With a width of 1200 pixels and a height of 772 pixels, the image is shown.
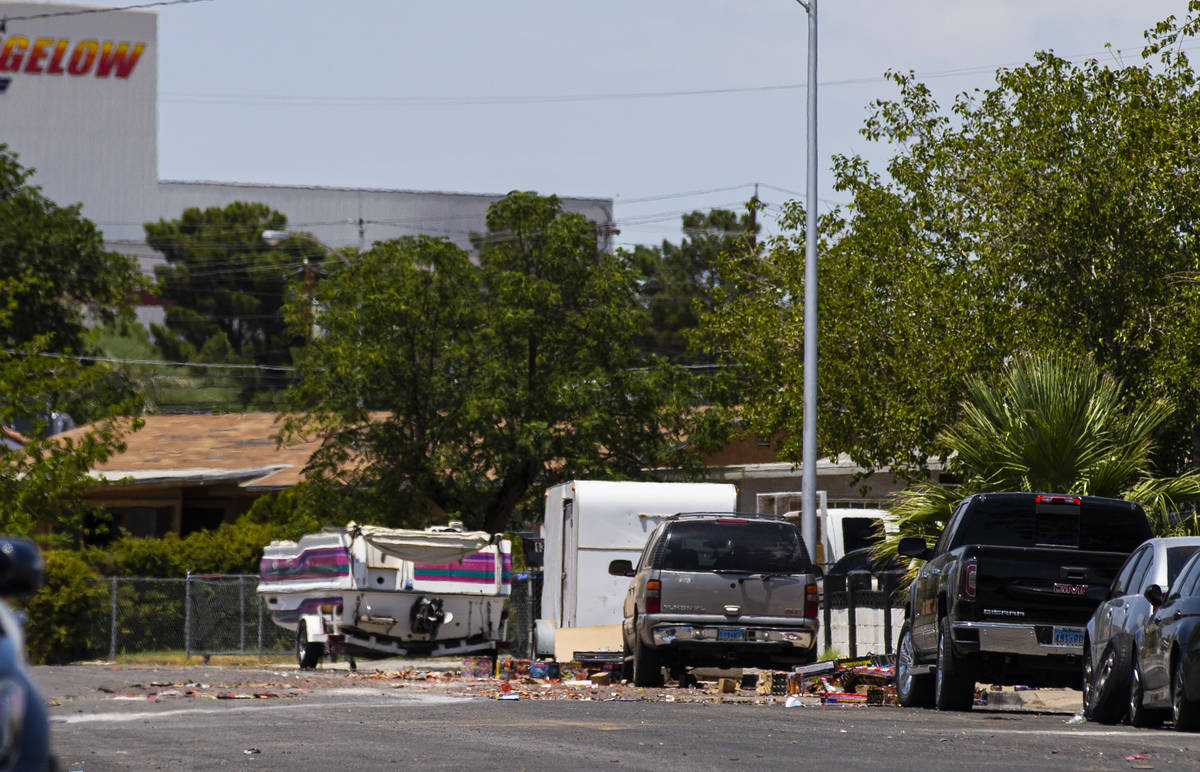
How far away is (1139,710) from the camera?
1488cm

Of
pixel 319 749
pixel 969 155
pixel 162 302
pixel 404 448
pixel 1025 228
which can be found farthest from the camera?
pixel 162 302

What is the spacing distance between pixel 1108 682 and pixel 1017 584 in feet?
5.08

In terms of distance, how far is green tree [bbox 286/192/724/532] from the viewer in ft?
115

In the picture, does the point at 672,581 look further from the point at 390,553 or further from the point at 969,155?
the point at 969,155

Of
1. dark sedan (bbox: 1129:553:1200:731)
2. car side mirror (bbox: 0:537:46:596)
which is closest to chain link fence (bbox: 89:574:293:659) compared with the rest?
dark sedan (bbox: 1129:553:1200:731)

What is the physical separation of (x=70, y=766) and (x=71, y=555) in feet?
81.8

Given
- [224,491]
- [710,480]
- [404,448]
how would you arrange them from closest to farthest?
[404,448] < [710,480] < [224,491]

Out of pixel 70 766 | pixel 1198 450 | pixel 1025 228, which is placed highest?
pixel 1025 228

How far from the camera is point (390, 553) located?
27.6 meters

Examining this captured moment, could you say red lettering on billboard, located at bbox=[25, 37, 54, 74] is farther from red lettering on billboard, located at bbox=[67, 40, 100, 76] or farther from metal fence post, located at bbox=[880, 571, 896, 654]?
metal fence post, located at bbox=[880, 571, 896, 654]

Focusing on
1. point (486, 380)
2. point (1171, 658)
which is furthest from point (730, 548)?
point (486, 380)

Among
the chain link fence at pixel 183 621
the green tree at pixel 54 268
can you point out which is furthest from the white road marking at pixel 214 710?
the green tree at pixel 54 268

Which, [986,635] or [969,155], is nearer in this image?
[986,635]

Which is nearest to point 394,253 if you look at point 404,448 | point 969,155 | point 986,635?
point 404,448
